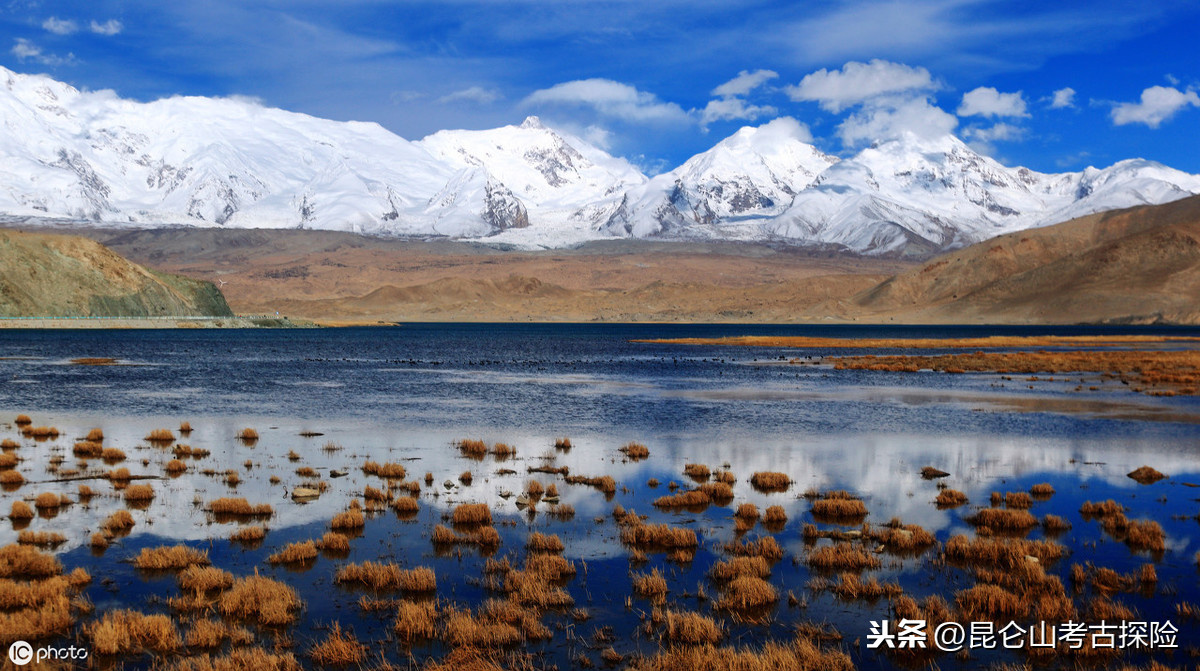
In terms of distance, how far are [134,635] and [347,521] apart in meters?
7.14

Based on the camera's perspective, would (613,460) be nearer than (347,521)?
No

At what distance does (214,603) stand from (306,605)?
1.46 meters

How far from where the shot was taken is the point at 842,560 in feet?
57.7

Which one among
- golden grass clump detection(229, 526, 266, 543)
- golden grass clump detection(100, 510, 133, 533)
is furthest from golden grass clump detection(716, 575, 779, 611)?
golden grass clump detection(100, 510, 133, 533)

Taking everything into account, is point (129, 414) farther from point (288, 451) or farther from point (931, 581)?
point (931, 581)

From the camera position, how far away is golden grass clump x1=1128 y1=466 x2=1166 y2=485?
26.8m

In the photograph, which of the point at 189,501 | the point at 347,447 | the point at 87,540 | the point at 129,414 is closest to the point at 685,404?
the point at 347,447

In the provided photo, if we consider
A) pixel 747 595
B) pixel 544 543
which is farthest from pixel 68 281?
pixel 747 595

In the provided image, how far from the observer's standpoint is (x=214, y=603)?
15.1 meters

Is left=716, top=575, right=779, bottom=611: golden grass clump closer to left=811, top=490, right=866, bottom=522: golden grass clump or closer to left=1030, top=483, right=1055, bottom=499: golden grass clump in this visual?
left=811, top=490, right=866, bottom=522: golden grass clump

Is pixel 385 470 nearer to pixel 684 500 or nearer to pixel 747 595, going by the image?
pixel 684 500

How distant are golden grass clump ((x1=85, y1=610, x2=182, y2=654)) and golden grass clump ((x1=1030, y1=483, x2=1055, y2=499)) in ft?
68.6

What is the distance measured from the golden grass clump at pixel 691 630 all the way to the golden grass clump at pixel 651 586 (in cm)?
144

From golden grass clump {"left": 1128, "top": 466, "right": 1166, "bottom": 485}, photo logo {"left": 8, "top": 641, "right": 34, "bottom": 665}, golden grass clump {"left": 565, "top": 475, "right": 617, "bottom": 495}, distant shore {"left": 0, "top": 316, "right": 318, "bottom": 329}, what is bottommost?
photo logo {"left": 8, "top": 641, "right": 34, "bottom": 665}
